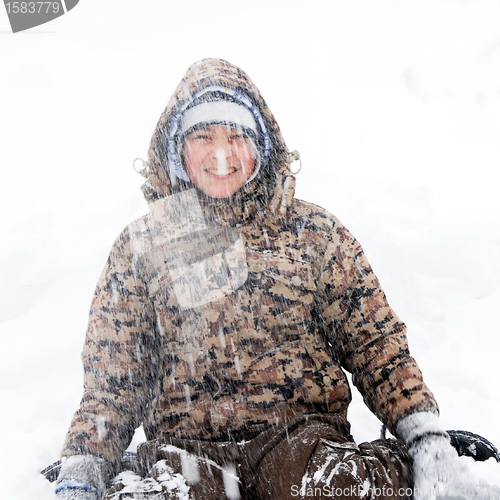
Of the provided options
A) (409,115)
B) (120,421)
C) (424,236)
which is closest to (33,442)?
(120,421)

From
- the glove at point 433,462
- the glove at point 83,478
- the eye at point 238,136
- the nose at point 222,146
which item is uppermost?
the eye at point 238,136

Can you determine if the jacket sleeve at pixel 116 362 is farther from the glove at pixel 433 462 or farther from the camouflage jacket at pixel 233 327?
the glove at pixel 433 462

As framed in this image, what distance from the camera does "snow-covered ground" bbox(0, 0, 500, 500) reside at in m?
3.85

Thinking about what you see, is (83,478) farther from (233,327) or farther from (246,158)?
(246,158)

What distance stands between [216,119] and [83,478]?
1.62m

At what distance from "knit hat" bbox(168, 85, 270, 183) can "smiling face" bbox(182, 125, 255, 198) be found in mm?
44

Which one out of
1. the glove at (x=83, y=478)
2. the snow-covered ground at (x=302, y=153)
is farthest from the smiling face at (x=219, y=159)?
the snow-covered ground at (x=302, y=153)

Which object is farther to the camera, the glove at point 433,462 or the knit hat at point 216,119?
the knit hat at point 216,119

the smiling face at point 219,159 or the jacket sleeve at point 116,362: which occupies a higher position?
the smiling face at point 219,159

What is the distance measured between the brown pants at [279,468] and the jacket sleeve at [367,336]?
0.20 m

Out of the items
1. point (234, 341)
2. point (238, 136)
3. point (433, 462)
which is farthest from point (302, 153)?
point (433, 462)

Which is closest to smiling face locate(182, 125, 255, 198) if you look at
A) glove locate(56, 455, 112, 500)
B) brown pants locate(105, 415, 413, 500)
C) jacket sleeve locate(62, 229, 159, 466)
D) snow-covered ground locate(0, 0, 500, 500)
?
jacket sleeve locate(62, 229, 159, 466)

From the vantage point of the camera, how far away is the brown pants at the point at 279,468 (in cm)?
165

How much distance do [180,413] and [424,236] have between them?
3.74 m
